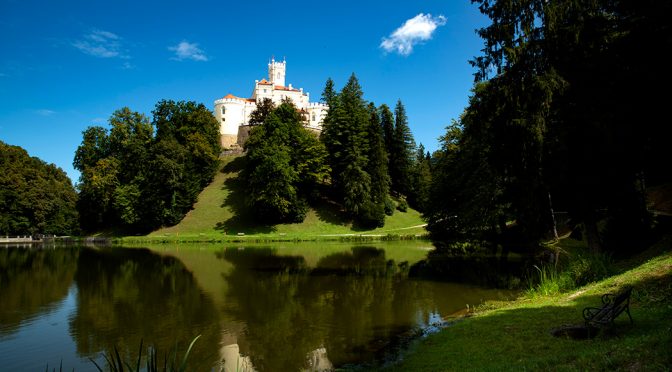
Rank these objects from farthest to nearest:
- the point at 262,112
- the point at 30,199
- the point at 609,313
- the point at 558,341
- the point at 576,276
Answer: the point at 262,112
the point at 30,199
the point at 576,276
the point at 558,341
the point at 609,313

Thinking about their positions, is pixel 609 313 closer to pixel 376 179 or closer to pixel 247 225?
pixel 376 179

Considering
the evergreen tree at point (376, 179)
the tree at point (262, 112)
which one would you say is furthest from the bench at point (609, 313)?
the tree at point (262, 112)

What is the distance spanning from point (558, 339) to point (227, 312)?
10171 mm

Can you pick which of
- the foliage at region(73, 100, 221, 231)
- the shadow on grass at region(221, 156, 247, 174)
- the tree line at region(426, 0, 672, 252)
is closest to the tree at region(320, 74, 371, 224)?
the shadow on grass at region(221, 156, 247, 174)

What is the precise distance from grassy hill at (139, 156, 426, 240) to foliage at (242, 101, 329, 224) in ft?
6.34

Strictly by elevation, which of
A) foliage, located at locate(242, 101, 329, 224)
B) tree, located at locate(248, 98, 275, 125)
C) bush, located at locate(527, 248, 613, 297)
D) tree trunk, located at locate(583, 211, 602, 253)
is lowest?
bush, located at locate(527, 248, 613, 297)

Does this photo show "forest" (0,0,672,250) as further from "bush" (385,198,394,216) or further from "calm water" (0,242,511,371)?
"calm water" (0,242,511,371)

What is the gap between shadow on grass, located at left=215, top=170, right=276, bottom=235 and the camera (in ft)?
167

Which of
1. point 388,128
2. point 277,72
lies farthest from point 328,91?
point 277,72

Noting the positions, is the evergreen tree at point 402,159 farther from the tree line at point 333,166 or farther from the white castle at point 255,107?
the white castle at point 255,107

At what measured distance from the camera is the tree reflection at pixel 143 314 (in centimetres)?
1070

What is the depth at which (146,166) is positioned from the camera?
183 feet

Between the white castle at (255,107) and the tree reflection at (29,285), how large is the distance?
154 ft

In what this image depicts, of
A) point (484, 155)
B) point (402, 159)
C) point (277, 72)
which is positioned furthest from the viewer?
point (277, 72)
